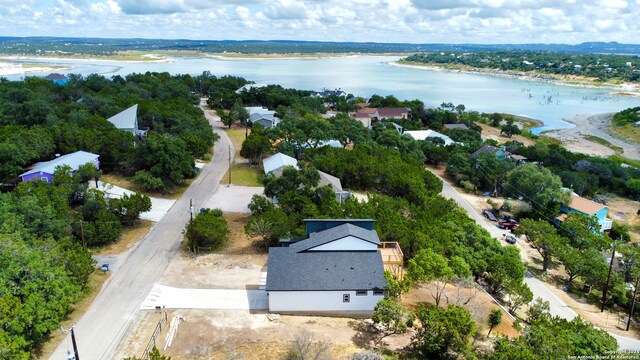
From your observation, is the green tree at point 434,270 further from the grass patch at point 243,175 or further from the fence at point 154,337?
the grass patch at point 243,175

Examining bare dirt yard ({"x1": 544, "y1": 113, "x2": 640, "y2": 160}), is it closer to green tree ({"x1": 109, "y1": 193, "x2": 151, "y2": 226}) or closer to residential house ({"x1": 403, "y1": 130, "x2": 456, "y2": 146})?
residential house ({"x1": 403, "y1": 130, "x2": 456, "y2": 146})

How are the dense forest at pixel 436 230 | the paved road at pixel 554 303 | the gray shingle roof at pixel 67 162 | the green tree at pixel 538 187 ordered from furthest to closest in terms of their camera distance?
the green tree at pixel 538 187 < the gray shingle roof at pixel 67 162 < the paved road at pixel 554 303 < the dense forest at pixel 436 230

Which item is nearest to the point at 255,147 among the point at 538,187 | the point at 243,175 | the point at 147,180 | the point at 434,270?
the point at 243,175

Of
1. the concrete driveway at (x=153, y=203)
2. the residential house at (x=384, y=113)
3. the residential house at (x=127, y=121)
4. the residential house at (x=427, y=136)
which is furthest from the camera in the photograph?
the residential house at (x=384, y=113)

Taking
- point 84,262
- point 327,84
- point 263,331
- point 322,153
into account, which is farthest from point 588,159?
point 327,84

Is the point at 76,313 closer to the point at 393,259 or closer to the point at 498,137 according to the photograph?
the point at 393,259

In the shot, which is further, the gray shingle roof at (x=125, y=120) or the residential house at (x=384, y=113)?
the residential house at (x=384, y=113)

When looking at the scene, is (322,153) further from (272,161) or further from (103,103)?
(103,103)

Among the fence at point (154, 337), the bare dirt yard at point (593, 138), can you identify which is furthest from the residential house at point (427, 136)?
the fence at point (154, 337)
